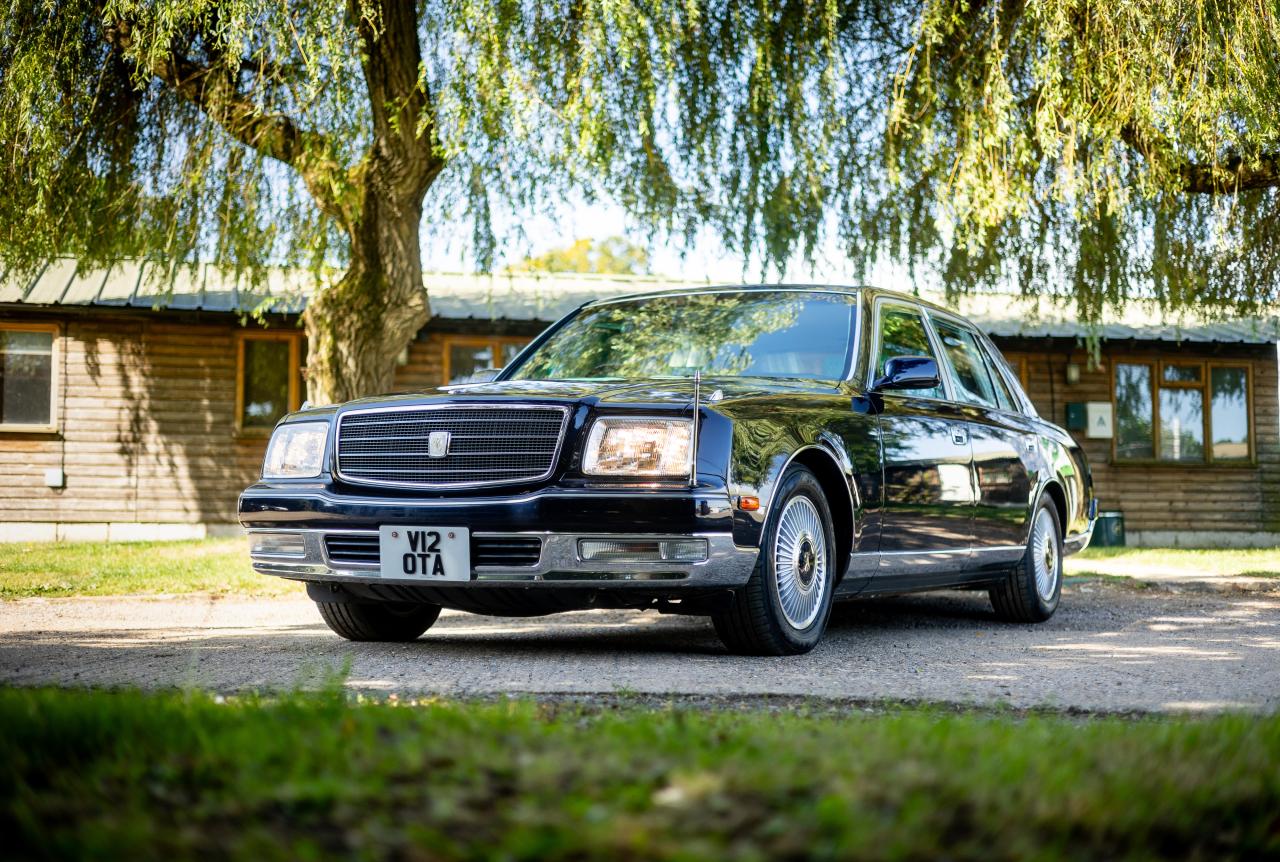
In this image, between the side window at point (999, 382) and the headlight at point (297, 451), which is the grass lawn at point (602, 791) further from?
the side window at point (999, 382)

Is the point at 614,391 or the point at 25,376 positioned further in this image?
the point at 25,376

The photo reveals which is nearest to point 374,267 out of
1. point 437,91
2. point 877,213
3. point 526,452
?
point 437,91

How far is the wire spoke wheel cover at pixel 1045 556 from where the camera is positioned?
A: 25.6ft

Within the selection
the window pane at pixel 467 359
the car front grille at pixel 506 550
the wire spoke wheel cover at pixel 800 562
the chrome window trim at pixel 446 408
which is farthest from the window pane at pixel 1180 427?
the car front grille at pixel 506 550

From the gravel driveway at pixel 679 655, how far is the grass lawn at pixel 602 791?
173 centimetres

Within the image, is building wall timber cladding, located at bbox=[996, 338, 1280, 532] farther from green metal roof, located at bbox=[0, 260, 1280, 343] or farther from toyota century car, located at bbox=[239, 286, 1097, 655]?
toyota century car, located at bbox=[239, 286, 1097, 655]

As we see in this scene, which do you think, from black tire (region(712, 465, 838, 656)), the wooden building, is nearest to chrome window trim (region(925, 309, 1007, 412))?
black tire (region(712, 465, 838, 656))

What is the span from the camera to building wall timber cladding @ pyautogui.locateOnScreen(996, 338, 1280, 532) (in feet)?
67.8

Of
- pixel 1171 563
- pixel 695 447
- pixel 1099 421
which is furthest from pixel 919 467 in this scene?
pixel 1099 421

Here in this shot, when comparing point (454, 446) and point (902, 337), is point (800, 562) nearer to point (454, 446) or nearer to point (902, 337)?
point (454, 446)

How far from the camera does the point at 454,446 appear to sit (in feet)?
17.4

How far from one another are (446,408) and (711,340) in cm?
158

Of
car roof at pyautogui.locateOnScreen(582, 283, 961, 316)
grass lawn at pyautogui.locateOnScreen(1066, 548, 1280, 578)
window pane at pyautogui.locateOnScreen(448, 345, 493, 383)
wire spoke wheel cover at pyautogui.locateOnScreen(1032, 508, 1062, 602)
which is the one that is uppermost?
window pane at pyautogui.locateOnScreen(448, 345, 493, 383)

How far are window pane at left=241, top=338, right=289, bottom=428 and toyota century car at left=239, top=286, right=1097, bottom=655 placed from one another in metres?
Answer: 11.9
